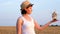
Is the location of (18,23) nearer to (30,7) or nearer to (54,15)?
(30,7)

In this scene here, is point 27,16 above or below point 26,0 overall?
below

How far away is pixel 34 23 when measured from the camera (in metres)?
4.49

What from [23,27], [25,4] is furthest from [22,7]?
[23,27]

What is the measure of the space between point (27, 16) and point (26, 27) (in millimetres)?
204

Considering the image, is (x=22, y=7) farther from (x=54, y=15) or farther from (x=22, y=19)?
(x=54, y=15)

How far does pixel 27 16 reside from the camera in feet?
14.4

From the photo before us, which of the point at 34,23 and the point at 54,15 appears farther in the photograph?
the point at 34,23

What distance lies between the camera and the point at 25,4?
4.30 meters

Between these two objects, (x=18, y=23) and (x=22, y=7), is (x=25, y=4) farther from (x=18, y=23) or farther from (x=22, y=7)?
(x=18, y=23)

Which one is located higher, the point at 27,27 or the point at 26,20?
the point at 26,20

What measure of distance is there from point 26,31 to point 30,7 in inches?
17.1

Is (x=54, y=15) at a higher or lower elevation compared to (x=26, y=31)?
higher

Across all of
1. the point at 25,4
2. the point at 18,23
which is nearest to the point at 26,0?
the point at 25,4

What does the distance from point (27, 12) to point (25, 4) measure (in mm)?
149
